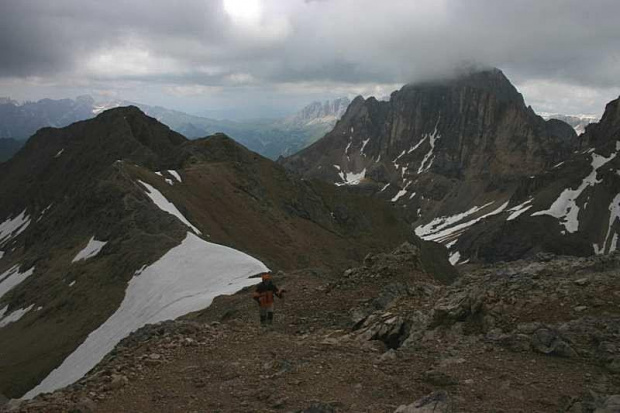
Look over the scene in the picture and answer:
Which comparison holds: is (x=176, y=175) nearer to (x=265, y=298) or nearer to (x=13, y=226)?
(x=13, y=226)

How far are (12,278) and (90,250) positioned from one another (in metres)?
22.2

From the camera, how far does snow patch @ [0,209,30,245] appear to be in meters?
123

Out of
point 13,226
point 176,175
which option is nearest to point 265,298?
point 176,175

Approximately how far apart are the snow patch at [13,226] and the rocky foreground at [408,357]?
11937cm

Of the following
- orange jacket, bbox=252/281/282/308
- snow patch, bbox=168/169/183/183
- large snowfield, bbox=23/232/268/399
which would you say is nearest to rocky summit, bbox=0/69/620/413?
large snowfield, bbox=23/232/268/399

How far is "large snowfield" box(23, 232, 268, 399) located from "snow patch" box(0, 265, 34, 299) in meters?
34.5

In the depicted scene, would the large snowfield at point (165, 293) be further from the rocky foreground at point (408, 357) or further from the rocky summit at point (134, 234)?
the rocky foreground at point (408, 357)

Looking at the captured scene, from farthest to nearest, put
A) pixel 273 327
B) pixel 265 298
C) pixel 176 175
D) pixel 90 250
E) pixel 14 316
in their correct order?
pixel 176 175 → pixel 90 250 → pixel 14 316 → pixel 265 298 → pixel 273 327

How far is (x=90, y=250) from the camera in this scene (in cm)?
6269

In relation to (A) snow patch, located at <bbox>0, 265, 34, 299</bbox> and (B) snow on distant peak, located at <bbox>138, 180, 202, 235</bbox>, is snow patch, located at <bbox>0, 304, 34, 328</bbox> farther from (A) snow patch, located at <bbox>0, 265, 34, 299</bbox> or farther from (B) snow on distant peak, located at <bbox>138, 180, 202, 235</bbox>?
(B) snow on distant peak, located at <bbox>138, 180, 202, 235</bbox>

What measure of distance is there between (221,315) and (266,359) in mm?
10884

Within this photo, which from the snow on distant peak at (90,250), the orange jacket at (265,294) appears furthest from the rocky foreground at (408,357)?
the snow on distant peak at (90,250)

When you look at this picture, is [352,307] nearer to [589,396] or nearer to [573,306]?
[573,306]

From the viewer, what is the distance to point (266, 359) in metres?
15.2
